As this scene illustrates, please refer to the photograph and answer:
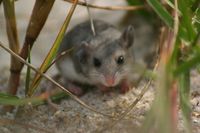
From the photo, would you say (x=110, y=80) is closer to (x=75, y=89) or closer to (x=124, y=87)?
(x=124, y=87)

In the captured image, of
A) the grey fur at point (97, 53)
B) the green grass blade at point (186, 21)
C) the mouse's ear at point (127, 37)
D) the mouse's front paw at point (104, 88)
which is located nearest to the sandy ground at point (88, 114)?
the mouse's front paw at point (104, 88)

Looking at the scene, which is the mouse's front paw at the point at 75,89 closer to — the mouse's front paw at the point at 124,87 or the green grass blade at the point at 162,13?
Result: the mouse's front paw at the point at 124,87

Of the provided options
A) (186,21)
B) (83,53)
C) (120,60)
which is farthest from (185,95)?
(83,53)

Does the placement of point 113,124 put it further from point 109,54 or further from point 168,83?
point 109,54

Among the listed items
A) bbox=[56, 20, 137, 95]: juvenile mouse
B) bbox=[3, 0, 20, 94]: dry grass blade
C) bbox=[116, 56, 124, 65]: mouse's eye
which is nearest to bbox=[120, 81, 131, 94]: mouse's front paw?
bbox=[56, 20, 137, 95]: juvenile mouse

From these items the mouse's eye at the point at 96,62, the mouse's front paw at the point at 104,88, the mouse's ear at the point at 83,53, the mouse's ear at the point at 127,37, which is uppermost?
the mouse's ear at the point at 127,37

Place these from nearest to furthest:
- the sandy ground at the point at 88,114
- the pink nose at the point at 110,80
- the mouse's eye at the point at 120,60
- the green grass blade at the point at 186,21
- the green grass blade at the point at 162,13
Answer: the green grass blade at the point at 186,21
the green grass blade at the point at 162,13
the sandy ground at the point at 88,114
the pink nose at the point at 110,80
the mouse's eye at the point at 120,60

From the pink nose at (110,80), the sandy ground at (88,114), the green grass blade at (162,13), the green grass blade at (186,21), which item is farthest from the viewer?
the pink nose at (110,80)
